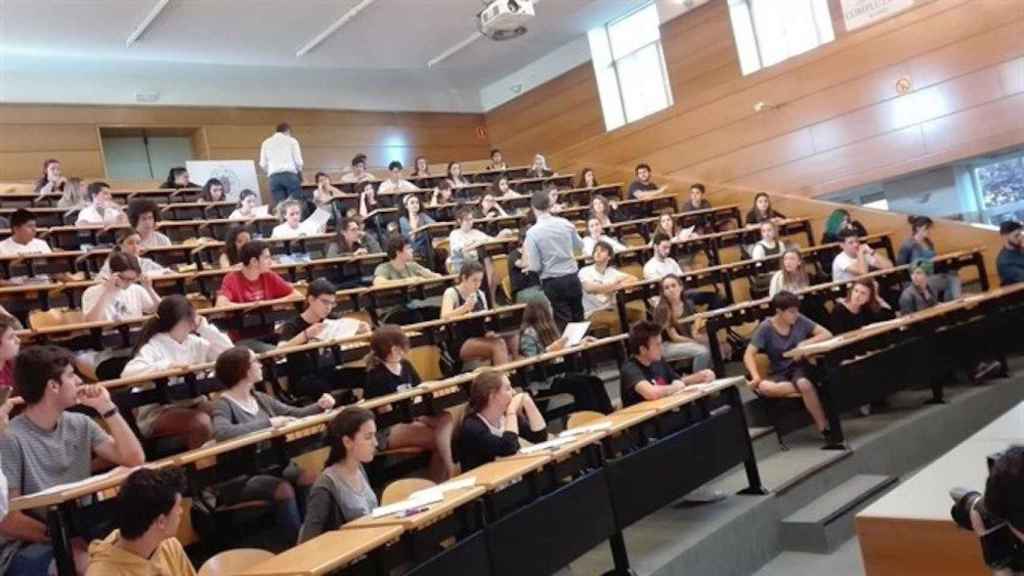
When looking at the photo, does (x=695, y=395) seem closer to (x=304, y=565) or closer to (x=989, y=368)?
(x=304, y=565)

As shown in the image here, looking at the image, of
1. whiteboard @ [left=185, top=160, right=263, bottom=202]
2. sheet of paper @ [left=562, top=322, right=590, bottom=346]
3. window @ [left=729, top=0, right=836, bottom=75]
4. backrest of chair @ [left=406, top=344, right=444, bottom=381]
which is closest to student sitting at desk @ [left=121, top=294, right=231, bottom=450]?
backrest of chair @ [left=406, top=344, right=444, bottom=381]

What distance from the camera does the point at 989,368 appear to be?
573cm

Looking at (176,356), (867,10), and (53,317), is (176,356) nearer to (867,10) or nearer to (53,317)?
(53,317)

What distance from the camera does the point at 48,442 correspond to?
2.71 meters

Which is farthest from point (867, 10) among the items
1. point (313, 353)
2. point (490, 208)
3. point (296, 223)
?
point (313, 353)

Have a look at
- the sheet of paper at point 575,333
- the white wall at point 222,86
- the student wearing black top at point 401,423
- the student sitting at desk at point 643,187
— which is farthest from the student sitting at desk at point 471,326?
the white wall at point 222,86

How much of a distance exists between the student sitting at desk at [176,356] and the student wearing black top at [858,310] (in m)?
4.16

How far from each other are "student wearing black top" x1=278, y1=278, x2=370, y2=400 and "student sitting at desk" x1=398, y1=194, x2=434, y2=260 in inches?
97.3

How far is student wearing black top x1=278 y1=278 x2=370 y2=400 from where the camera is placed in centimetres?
430

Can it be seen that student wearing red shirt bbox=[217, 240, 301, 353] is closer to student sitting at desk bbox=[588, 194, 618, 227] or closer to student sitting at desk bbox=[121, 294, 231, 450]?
student sitting at desk bbox=[121, 294, 231, 450]

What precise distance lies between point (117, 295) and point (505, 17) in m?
5.36

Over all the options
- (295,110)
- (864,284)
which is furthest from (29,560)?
(295,110)

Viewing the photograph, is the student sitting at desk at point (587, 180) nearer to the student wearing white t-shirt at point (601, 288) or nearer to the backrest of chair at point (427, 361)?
the student wearing white t-shirt at point (601, 288)

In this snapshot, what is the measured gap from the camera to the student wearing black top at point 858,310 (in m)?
5.84
